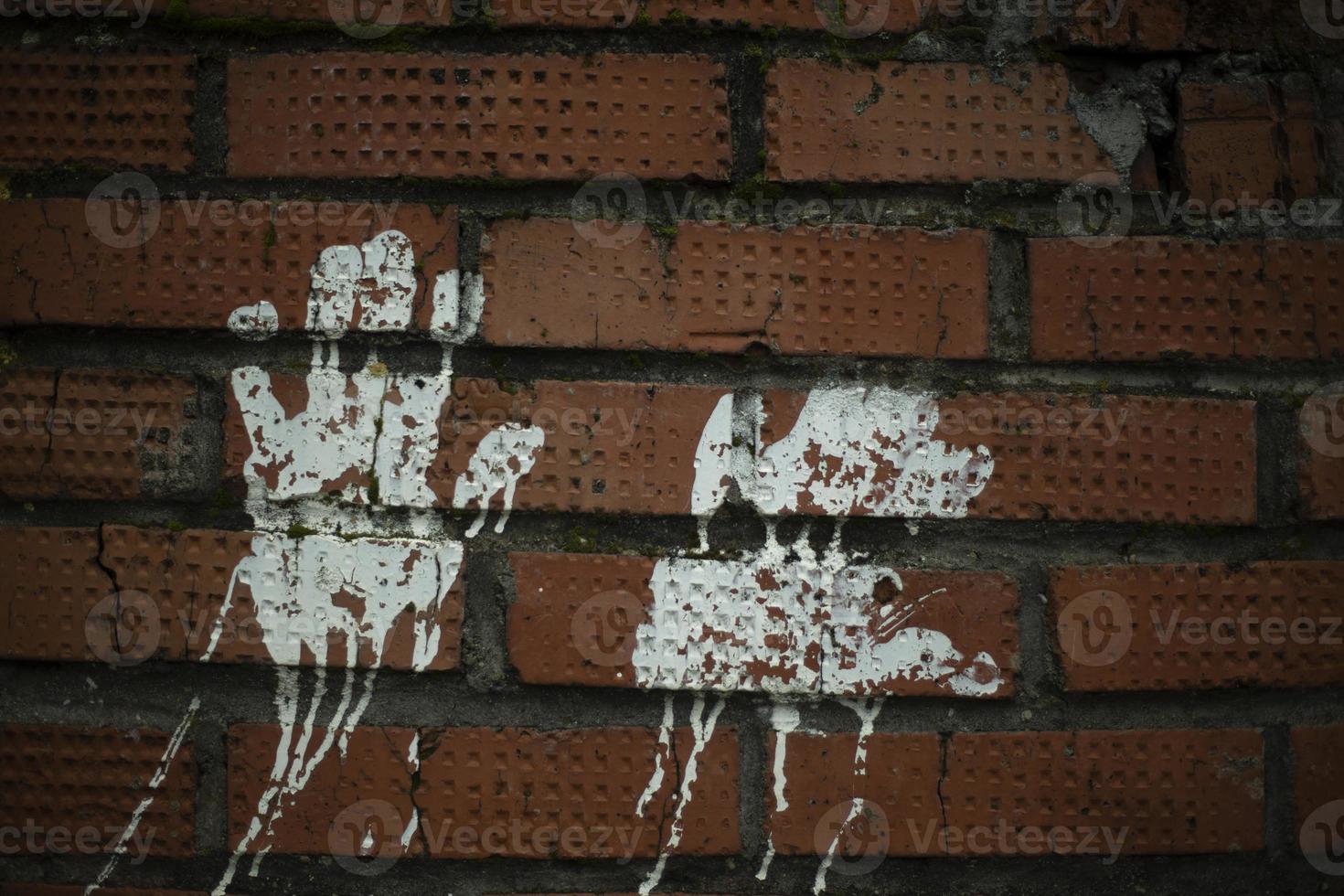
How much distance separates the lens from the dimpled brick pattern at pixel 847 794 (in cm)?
88

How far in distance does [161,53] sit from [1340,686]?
4.47 feet

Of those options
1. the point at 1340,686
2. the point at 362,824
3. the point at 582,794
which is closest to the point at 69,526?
the point at 362,824

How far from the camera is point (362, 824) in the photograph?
2.86 ft

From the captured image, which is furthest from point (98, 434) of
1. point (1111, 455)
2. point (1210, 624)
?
point (1210, 624)

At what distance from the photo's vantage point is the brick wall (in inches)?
34.5

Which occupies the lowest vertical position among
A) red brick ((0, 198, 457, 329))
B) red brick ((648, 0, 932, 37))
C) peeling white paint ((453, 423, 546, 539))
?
peeling white paint ((453, 423, 546, 539))

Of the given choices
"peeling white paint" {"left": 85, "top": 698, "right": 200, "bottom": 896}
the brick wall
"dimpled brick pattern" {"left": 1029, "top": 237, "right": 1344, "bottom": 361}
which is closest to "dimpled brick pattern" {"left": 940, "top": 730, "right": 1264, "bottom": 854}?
the brick wall

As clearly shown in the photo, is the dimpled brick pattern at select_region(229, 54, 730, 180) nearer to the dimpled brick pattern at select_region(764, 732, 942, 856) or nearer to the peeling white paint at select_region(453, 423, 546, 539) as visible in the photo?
the peeling white paint at select_region(453, 423, 546, 539)

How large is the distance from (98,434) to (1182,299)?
43.4 inches

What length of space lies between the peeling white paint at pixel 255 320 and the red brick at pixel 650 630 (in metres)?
0.33

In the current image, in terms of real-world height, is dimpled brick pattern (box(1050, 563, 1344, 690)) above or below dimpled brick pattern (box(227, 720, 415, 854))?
above

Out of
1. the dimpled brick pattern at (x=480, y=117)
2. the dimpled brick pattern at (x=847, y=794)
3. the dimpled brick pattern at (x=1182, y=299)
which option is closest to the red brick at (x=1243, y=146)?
the dimpled brick pattern at (x=1182, y=299)

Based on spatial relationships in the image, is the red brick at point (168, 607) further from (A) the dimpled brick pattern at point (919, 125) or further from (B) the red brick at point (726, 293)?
(A) the dimpled brick pattern at point (919, 125)

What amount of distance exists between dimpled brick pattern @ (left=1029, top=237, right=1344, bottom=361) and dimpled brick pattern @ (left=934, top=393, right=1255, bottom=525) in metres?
0.06
